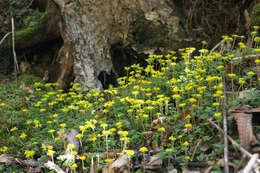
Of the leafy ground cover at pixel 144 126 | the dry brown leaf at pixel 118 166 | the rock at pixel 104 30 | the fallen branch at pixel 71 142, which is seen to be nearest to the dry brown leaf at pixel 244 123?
the leafy ground cover at pixel 144 126

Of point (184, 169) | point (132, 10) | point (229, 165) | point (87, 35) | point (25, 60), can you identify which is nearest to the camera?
point (229, 165)

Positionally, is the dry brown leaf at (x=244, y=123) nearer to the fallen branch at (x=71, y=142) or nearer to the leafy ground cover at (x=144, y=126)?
the leafy ground cover at (x=144, y=126)

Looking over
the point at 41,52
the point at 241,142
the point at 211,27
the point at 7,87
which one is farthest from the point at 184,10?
the point at 241,142

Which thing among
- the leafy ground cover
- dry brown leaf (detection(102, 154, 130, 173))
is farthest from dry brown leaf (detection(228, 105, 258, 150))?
dry brown leaf (detection(102, 154, 130, 173))

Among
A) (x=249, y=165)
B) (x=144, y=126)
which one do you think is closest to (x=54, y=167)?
(x=144, y=126)

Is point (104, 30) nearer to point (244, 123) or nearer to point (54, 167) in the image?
point (54, 167)

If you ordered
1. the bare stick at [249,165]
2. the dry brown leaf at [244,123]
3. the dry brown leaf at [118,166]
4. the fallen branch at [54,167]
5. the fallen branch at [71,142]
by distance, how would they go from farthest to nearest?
the fallen branch at [71,142] < the fallen branch at [54,167] < the dry brown leaf at [118,166] < the dry brown leaf at [244,123] < the bare stick at [249,165]

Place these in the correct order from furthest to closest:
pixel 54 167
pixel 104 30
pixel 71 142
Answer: pixel 104 30, pixel 71 142, pixel 54 167

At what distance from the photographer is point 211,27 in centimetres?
754

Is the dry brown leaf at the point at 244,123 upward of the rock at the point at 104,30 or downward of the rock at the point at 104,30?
downward

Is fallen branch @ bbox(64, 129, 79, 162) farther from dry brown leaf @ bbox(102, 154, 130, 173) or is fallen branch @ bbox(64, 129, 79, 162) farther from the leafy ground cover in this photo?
dry brown leaf @ bbox(102, 154, 130, 173)

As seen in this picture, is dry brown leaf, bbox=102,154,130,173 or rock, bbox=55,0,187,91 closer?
dry brown leaf, bbox=102,154,130,173

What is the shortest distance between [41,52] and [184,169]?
5834 millimetres

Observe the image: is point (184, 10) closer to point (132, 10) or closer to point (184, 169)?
point (132, 10)
